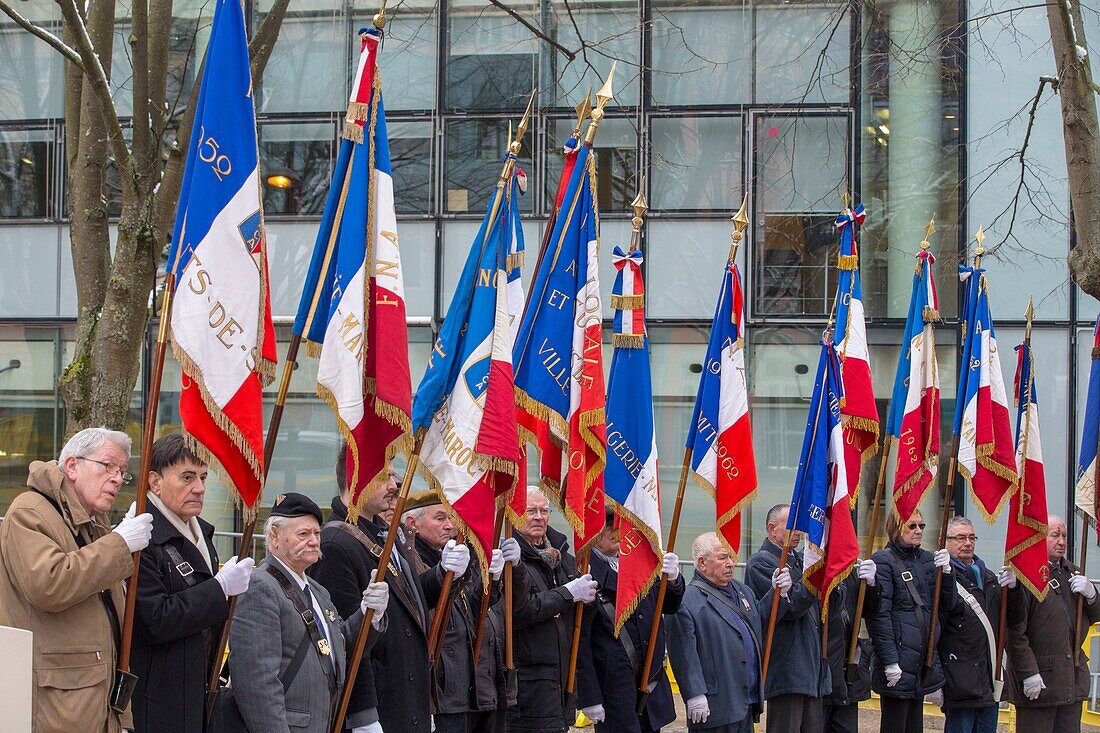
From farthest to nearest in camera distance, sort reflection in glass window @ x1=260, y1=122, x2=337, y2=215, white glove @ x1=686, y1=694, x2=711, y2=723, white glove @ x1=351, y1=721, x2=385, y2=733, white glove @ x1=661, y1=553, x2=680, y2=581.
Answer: reflection in glass window @ x1=260, y1=122, x2=337, y2=215
white glove @ x1=686, y1=694, x2=711, y2=723
white glove @ x1=661, y1=553, x2=680, y2=581
white glove @ x1=351, y1=721, x2=385, y2=733

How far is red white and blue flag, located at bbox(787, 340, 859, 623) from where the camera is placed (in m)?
8.65

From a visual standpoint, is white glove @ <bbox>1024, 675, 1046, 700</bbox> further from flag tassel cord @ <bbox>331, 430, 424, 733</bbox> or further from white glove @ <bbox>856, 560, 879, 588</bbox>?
flag tassel cord @ <bbox>331, 430, 424, 733</bbox>

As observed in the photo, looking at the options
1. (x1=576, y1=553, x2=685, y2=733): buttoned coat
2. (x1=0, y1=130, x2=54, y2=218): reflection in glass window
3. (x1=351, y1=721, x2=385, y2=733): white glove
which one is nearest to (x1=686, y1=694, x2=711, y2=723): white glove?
(x1=576, y1=553, x2=685, y2=733): buttoned coat

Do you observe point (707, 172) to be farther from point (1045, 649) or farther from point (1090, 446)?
point (1045, 649)

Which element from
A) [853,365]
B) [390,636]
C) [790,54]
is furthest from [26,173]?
[390,636]

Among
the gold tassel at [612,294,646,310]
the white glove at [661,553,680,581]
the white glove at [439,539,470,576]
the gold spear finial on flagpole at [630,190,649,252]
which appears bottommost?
the white glove at [661,553,680,581]

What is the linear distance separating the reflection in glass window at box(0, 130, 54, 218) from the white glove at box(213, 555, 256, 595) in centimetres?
1101

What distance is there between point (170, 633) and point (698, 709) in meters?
3.74

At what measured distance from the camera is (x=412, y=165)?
1466 centimetres

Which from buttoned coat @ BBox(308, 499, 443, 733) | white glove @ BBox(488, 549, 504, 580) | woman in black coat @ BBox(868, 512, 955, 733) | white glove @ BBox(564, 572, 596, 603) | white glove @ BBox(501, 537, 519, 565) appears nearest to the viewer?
buttoned coat @ BBox(308, 499, 443, 733)

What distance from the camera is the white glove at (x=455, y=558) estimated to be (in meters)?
6.38

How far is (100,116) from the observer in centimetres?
832

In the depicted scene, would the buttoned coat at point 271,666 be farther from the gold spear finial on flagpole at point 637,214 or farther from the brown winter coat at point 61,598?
the gold spear finial on flagpole at point 637,214

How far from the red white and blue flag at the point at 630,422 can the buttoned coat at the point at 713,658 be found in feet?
2.41
